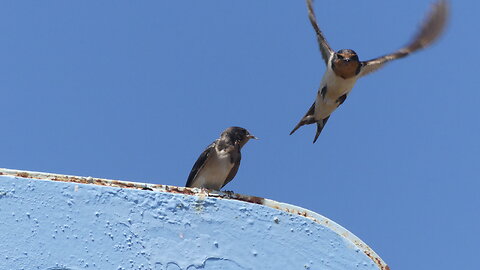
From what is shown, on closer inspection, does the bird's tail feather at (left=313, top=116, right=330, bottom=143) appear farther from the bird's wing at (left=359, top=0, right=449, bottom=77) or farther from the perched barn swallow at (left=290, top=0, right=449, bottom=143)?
the bird's wing at (left=359, top=0, right=449, bottom=77)

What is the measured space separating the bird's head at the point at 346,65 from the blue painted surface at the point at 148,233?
3872 millimetres

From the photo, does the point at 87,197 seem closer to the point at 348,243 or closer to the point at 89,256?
the point at 89,256

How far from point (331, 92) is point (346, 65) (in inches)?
11.0

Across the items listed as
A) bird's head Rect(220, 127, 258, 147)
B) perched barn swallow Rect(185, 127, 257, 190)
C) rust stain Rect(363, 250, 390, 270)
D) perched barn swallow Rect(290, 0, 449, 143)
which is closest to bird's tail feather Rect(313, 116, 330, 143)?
perched barn swallow Rect(290, 0, 449, 143)

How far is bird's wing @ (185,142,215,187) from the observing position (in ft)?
24.8

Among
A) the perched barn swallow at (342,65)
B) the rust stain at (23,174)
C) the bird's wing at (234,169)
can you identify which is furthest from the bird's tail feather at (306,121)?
the rust stain at (23,174)

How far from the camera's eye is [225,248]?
4098 millimetres

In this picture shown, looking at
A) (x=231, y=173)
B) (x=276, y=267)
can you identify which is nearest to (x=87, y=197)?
(x=276, y=267)

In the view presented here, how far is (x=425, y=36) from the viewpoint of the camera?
27.8 feet

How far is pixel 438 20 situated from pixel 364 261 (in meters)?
4.67

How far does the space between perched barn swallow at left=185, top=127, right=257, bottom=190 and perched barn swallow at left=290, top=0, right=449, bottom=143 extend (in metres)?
0.81

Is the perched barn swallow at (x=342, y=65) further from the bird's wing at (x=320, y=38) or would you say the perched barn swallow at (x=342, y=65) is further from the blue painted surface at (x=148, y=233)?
the blue painted surface at (x=148, y=233)

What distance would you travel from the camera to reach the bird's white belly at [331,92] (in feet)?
26.2

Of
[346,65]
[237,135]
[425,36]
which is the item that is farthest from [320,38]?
[237,135]
